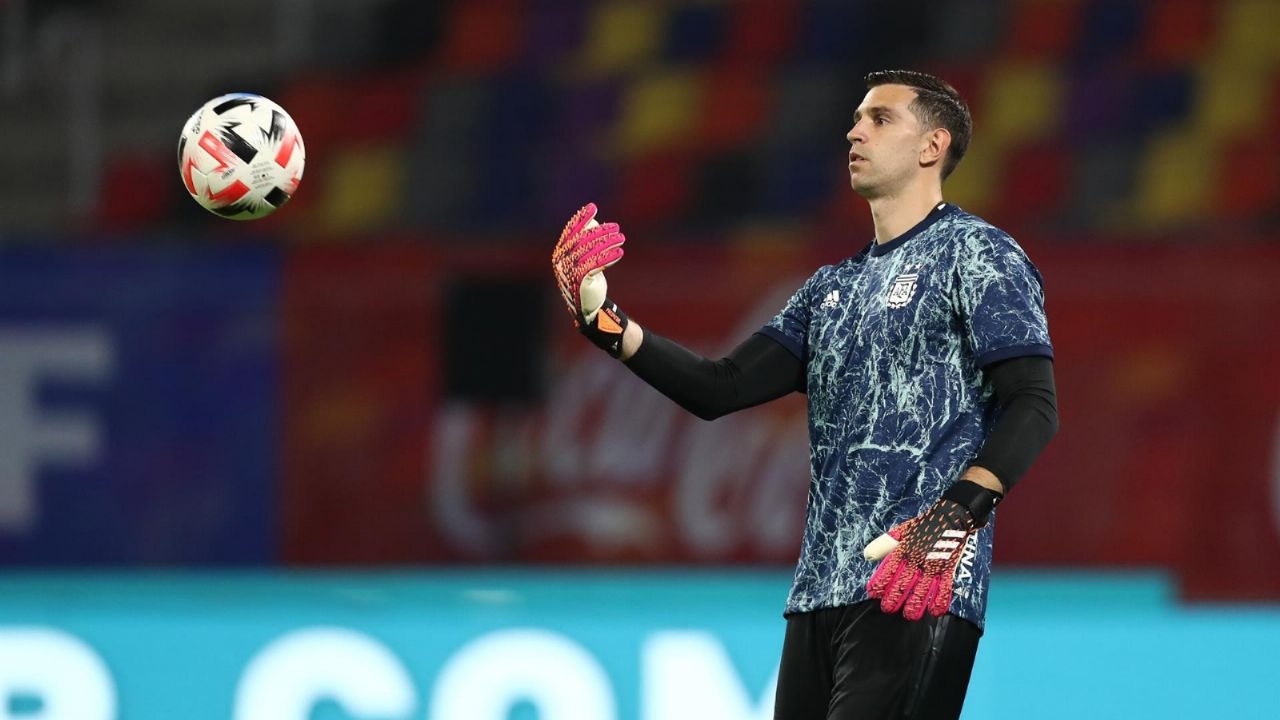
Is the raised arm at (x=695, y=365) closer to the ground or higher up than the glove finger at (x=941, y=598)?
higher up

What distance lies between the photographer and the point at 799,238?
7.56m

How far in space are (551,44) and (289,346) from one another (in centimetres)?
307

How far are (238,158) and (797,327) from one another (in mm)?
1241

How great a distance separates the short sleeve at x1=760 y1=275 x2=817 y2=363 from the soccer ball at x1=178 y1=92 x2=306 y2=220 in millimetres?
1103

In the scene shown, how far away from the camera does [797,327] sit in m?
3.57

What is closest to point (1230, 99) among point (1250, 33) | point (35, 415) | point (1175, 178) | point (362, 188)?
point (1250, 33)

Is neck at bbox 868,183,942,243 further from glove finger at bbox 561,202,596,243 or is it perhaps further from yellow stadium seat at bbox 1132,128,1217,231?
yellow stadium seat at bbox 1132,128,1217,231

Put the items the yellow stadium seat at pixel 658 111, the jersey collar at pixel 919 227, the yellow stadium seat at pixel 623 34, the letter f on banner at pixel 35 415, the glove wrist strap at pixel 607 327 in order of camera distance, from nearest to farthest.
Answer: the jersey collar at pixel 919 227
the glove wrist strap at pixel 607 327
the letter f on banner at pixel 35 415
the yellow stadium seat at pixel 658 111
the yellow stadium seat at pixel 623 34

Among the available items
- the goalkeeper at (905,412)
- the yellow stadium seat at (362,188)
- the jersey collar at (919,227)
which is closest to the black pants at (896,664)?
the goalkeeper at (905,412)

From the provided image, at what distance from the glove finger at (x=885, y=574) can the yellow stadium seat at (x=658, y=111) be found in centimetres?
657

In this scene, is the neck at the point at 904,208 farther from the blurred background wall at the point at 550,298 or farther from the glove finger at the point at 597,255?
the blurred background wall at the point at 550,298

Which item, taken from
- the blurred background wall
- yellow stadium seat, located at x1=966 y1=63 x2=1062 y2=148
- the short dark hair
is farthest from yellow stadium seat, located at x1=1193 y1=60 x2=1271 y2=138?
the short dark hair

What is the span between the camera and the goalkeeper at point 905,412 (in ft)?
10.2

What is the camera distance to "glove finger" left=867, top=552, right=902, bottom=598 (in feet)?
10.1
